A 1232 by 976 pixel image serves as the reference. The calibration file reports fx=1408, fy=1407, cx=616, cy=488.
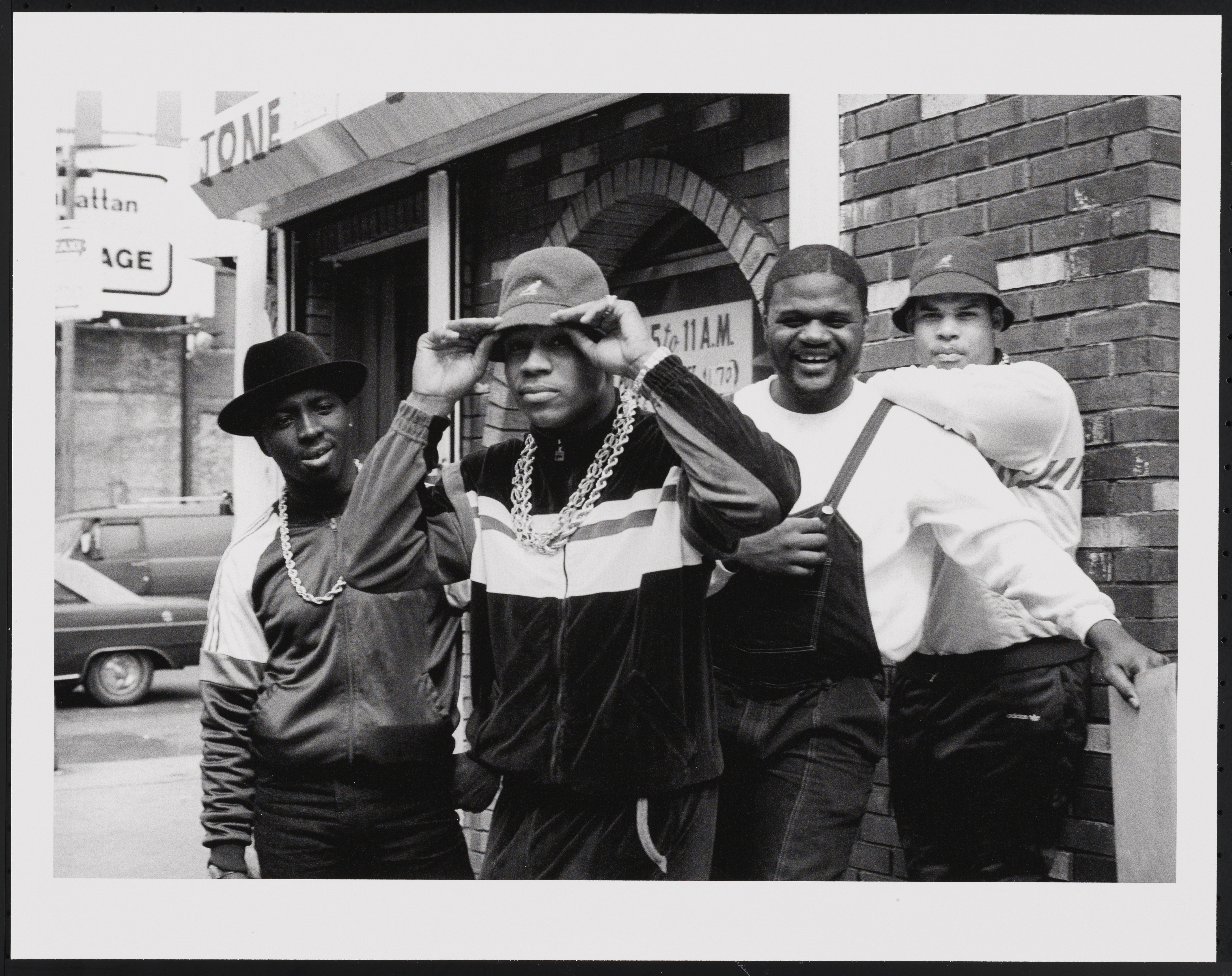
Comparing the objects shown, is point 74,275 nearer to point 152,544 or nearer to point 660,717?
point 152,544

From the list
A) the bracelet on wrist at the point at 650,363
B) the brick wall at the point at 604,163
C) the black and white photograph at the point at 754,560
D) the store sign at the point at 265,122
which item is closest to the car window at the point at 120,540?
the store sign at the point at 265,122

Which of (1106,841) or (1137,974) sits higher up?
(1106,841)

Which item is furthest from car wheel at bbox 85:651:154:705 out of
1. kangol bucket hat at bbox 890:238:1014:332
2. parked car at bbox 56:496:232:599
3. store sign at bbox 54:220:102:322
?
kangol bucket hat at bbox 890:238:1014:332

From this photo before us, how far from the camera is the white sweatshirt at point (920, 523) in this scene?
2852mm

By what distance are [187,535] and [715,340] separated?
8.24m

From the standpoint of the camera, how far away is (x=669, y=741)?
106 inches

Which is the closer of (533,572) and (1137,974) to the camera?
(533,572)

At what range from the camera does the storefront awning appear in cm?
486

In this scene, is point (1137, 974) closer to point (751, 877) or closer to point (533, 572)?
point (751, 877)

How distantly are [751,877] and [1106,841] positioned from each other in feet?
3.64

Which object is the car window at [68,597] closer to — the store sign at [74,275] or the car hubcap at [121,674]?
the car hubcap at [121,674]

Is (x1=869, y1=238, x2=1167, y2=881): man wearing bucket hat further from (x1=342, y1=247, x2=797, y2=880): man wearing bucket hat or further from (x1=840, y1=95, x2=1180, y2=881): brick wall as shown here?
(x1=342, y1=247, x2=797, y2=880): man wearing bucket hat

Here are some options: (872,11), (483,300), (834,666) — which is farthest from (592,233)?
(834,666)

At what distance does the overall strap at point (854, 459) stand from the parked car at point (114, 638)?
27.3 feet
